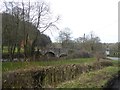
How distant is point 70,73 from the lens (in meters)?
15.6

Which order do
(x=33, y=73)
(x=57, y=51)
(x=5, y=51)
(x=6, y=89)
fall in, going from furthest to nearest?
(x=57, y=51) → (x=5, y=51) → (x=33, y=73) → (x=6, y=89)

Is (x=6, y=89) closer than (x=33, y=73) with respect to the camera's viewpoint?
Yes

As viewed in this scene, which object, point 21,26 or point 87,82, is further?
point 21,26

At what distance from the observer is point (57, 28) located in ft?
111

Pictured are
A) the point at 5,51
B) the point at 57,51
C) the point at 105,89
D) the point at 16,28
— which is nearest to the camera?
the point at 105,89

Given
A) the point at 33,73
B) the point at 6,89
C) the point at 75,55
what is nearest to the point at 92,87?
the point at 33,73

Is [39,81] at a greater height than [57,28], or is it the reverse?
[57,28]

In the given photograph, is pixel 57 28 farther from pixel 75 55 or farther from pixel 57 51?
pixel 57 51

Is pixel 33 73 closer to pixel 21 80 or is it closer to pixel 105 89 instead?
pixel 21 80

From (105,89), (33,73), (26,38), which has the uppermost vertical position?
(26,38)

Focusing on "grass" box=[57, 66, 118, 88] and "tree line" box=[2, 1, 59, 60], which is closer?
"grass" box=[57, 66, 118, 88]

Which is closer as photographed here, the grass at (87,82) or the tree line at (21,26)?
the grass at (87,82)

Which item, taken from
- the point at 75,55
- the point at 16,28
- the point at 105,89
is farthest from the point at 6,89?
the point at 75,55

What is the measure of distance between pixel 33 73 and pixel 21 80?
3.58 ft
